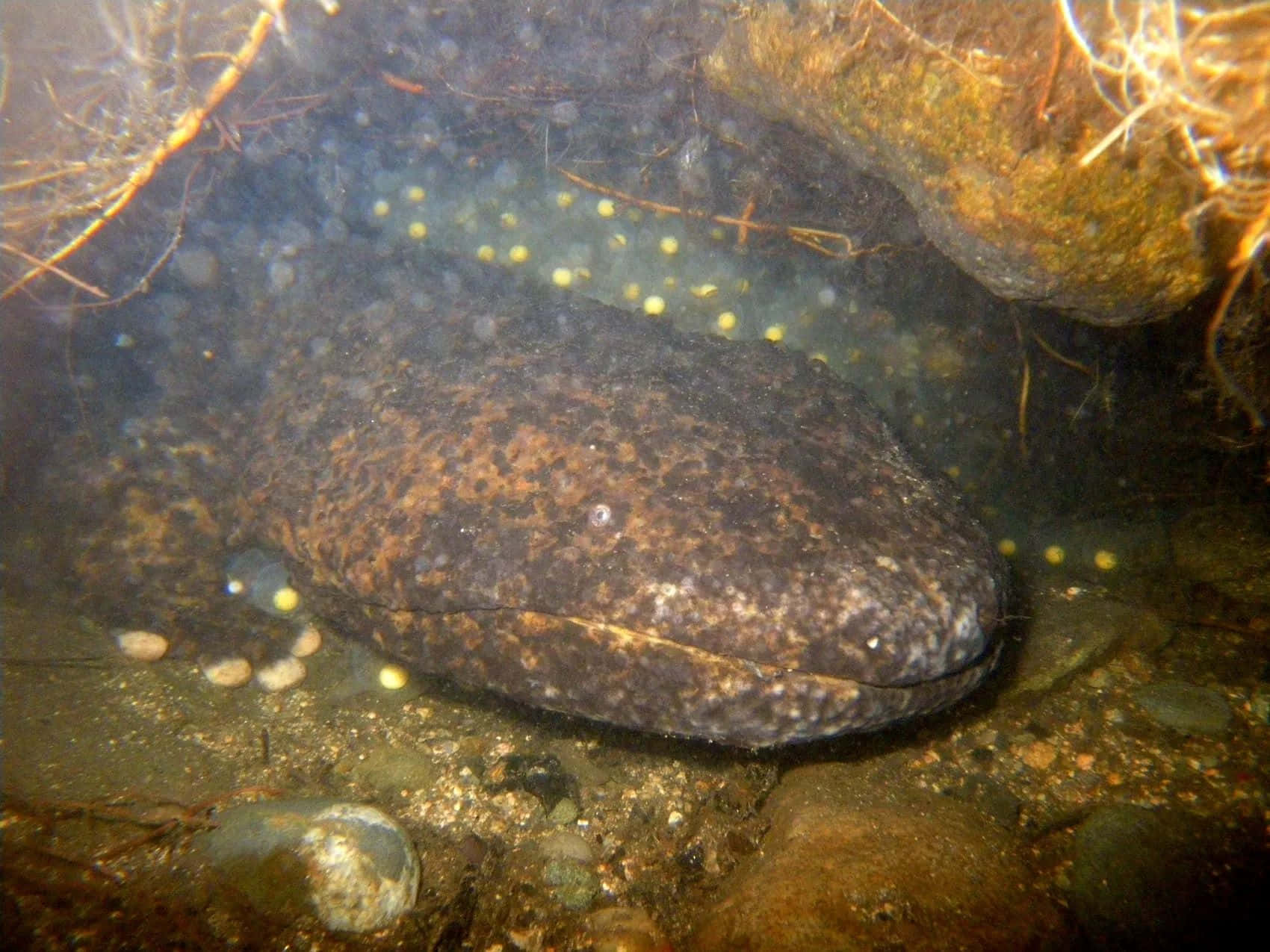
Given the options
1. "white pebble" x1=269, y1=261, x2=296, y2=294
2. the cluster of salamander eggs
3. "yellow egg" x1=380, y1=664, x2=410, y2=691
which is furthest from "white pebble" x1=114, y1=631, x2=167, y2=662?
the cluster of salamander eggs

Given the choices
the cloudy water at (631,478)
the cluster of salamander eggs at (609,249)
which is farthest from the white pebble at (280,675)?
the cluster of salamander eggs at (609,249)

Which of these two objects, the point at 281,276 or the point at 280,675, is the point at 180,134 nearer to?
the point at 281,276

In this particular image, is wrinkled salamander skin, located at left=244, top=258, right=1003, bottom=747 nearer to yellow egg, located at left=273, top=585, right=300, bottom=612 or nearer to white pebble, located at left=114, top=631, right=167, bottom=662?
yellow egg, located at left=273, top=585, right=300, bottom=612

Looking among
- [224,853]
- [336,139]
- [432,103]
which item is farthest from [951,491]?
[336,139]

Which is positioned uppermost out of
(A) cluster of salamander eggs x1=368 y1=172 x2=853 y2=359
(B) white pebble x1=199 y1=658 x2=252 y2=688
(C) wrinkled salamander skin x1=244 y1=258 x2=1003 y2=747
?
(A) cluster of salamander eggs x1=368 y1=172 x2=853 y2=359

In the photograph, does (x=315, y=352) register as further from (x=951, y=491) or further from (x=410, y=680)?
(x=951, y=491)

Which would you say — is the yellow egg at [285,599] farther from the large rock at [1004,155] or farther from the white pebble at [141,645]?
the large rock at [1004,155]

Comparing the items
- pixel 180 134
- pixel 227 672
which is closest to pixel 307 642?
pixel 227 672

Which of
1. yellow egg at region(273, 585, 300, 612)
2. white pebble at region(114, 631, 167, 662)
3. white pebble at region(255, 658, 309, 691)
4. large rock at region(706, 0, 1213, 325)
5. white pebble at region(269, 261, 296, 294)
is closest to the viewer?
large rock at region(706, 0, 1213, 325)
